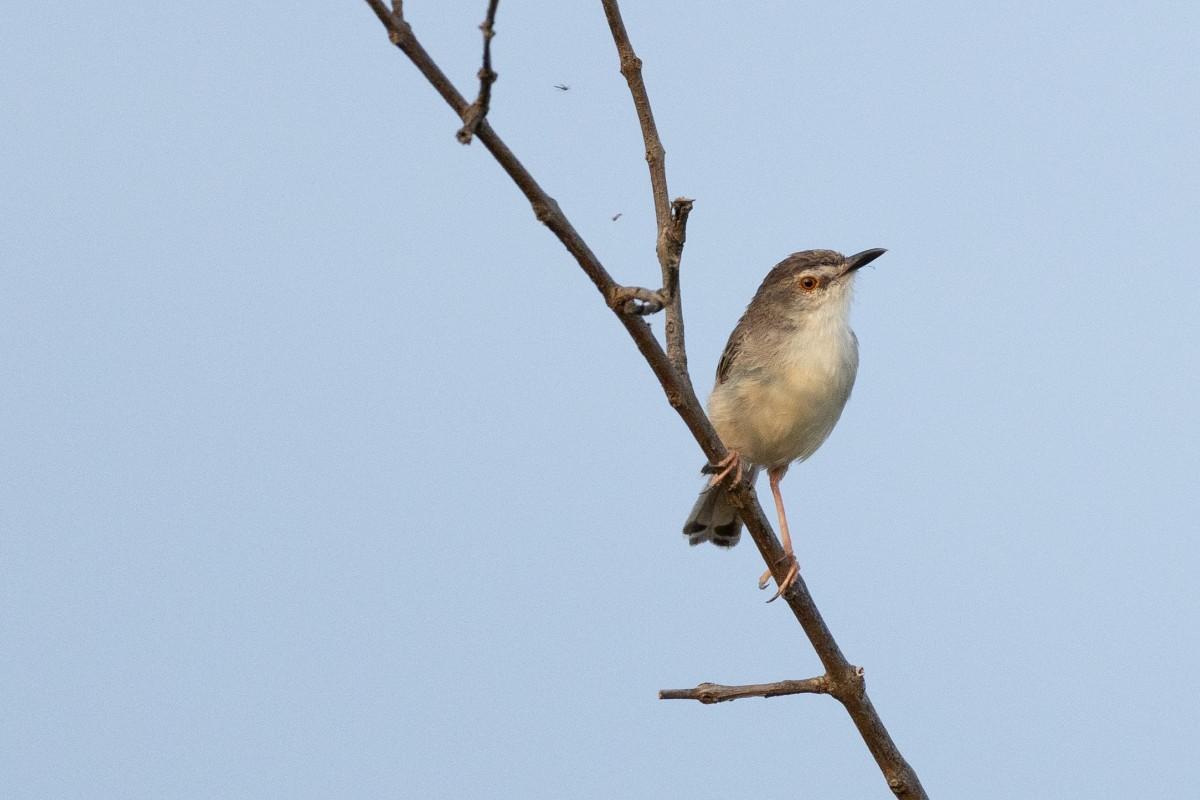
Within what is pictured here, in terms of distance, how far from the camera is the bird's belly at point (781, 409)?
19.8 ft

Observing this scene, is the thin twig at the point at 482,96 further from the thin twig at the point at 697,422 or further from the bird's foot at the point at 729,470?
the bird's foot at the point at 729,470

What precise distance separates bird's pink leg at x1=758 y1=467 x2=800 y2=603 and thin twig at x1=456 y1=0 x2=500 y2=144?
2047mm

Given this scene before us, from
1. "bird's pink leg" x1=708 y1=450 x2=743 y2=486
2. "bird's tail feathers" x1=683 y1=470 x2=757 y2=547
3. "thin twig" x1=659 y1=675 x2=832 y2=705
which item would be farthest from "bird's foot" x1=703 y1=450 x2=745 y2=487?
"bird's tail feathers" x1=683 y1=470 x2=757 y2=547

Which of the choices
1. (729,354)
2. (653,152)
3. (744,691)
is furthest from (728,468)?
(729,354)

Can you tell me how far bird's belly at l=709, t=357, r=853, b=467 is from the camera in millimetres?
6027

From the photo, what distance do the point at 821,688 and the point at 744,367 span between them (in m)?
2.13

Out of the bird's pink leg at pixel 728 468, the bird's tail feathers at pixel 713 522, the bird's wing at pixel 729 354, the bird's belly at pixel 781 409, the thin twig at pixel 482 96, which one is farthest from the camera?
the bird's tail feathers at pixel 713 522

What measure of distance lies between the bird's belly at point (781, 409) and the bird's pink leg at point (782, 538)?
29cm

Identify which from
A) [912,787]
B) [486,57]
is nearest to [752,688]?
[912,787]

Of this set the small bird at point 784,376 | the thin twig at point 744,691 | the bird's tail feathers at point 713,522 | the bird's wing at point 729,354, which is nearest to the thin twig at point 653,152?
the thin twig at point 744,691

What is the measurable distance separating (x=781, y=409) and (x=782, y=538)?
2.07ft

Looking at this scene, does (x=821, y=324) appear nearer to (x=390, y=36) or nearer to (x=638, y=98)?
(x=638, y=98)

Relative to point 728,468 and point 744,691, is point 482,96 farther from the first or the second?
point 744,691

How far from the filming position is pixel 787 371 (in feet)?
19.8
